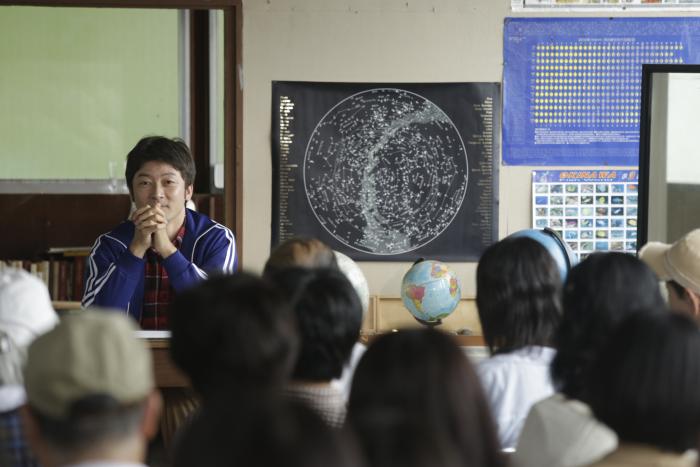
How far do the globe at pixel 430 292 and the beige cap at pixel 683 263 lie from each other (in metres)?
1.41

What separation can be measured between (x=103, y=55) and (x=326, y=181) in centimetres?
219

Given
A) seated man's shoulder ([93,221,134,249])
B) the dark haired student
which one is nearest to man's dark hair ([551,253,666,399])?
the dark haired student

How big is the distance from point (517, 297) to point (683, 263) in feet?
1.94

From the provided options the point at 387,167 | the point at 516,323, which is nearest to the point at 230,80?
the point at 387,167

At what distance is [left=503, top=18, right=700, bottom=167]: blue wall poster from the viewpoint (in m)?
4.42

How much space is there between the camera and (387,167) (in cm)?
447

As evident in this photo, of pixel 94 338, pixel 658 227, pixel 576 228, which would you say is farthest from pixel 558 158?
pixel 94 338

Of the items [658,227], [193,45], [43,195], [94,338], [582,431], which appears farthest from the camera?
[193,45]

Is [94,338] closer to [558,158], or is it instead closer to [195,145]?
[558,158]

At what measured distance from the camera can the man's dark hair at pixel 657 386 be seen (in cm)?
129

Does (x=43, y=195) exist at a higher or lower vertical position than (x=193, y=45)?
lower

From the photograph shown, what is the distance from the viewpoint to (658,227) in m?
3.69

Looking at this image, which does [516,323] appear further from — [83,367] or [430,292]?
[430,292]

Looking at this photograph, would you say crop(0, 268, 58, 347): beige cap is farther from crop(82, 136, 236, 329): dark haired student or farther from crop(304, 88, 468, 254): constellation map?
crop(304, 88, 468, 254): constellation map
